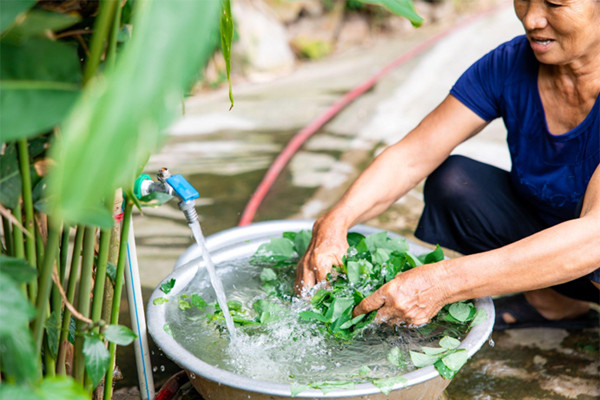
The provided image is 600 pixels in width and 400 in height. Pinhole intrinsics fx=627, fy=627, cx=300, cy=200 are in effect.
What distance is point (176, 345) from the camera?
141 centimetres

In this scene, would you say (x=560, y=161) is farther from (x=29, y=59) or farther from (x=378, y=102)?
(x=378, y=102)

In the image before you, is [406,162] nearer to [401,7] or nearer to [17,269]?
[401,7]

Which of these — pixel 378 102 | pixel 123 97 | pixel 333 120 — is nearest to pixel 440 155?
pixel 123 97

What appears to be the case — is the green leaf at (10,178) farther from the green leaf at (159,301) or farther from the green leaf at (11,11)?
the green leaf at (159,301)

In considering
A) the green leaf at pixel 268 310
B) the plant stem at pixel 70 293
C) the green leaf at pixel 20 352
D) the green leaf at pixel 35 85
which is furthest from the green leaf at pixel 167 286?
the green leaf at pixel 35 85

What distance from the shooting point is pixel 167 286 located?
5.54 ft

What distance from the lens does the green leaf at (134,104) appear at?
59 centimetres

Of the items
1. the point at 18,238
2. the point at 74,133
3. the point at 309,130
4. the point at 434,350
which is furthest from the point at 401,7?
the point at 309,130

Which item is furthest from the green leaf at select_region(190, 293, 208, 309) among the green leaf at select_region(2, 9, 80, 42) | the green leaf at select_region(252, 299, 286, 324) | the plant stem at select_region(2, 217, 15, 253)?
the green leaf at select_region(2, 9, 80, 42)

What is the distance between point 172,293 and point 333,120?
9.70 feet

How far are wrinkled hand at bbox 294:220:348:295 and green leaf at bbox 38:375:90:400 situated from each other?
0.88m

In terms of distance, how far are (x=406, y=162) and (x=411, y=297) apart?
0.60 meters

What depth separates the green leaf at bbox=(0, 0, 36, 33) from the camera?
757 millimetres

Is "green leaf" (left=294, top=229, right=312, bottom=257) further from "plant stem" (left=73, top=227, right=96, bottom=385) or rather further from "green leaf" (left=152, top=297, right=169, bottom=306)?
"plant stem" (left=73, top=227, right=96, bottom=385)
